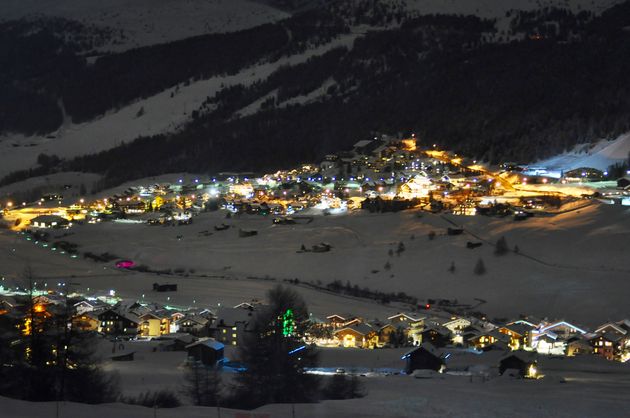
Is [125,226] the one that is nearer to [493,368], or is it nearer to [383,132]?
[383,132]

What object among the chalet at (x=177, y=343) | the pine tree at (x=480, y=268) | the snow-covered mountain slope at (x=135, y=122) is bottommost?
the snow-covered mountain slope at (x=135, y=122)

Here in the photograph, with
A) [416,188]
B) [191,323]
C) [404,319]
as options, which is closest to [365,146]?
[416,188]

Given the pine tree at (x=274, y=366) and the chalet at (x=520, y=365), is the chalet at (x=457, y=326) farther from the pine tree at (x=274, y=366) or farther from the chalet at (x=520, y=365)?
the pine tree at (x=274, y=366)

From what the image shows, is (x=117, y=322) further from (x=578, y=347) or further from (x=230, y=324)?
(x=578, y=347)

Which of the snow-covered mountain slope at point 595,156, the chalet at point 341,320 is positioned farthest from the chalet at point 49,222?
the chalet at point 341,320

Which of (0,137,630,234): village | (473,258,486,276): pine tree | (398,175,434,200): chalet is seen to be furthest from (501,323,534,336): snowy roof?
(398,175,434,200): chalet
